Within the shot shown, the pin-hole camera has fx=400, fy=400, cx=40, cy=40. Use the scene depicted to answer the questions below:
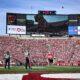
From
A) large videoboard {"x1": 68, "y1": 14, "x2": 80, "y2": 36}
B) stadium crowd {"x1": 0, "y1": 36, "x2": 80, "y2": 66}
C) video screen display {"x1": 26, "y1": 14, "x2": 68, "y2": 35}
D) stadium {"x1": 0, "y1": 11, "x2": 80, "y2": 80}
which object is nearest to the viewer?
stadium crowd {"x1": 0, "y1": 36, "x2": 80, "y2": 66}

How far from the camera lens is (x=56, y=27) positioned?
56.1 m

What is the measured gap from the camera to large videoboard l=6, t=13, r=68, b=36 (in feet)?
183

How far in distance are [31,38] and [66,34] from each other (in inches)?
198

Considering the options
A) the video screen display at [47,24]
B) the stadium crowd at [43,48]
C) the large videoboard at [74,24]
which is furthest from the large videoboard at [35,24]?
the stadium crowd at [43,48]

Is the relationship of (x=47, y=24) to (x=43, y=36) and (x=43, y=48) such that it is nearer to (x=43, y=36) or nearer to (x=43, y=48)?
(x=43, y=36)

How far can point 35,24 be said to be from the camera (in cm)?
5581

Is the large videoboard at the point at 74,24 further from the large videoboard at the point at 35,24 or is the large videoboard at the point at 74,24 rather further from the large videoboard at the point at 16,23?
the large videoboard at the point at 16,23

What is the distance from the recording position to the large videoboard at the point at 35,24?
183ft

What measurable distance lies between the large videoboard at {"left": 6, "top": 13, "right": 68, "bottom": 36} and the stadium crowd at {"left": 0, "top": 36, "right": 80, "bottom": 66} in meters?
1.31

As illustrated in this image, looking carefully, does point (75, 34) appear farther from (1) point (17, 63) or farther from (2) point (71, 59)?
(1) point (17, 63)

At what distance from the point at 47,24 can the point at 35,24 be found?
1738 mm

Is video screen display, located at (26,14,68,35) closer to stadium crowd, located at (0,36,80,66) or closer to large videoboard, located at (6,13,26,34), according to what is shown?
large videoboard, located at (6,13,26,34)

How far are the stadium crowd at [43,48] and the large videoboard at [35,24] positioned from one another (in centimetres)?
131

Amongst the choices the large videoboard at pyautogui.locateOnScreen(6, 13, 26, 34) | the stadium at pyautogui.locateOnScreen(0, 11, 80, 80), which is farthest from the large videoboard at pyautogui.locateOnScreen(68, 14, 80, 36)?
the large videoboard at pyautogui.locateOnScreen(6, 13, 26, 34)
